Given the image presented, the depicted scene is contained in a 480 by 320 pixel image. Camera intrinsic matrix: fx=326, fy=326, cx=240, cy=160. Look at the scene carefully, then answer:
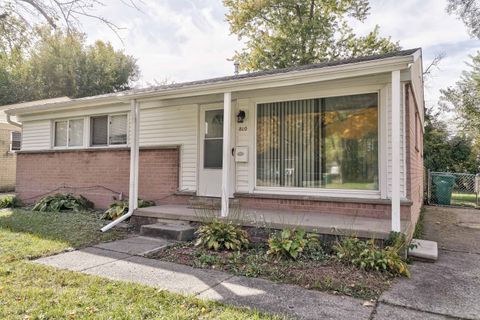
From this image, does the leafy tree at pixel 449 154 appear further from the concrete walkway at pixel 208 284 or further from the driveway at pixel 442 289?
the concrete walkway at pixel 208 284

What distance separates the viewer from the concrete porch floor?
15.1ft

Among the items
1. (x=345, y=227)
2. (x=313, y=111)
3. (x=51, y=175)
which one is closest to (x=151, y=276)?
(x=345, y=227)

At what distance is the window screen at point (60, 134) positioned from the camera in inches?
374

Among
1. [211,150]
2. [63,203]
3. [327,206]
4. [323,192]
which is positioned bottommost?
[63,203]

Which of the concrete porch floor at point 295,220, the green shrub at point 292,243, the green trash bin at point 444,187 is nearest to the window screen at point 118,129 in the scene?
the concrete porch floor at point 295,220

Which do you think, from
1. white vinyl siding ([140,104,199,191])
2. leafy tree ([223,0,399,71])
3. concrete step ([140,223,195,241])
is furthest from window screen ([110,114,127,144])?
leafy tree ([223,0,399,71])

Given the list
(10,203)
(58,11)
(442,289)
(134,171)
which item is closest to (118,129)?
(134,171)

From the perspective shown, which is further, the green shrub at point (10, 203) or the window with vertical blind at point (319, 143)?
the green shrub at point (10, 203)

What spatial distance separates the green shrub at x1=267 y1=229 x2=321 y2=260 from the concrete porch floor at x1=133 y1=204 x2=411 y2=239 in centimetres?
16

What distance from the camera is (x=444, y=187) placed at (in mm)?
11539

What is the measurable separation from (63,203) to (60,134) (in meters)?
2.38

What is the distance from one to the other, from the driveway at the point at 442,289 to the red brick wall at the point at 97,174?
16.8ft

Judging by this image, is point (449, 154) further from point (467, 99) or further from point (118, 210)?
point (118, 210)

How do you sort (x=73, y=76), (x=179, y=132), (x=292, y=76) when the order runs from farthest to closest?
1. (x=73, y=76)
2. (x=179, y=132)
3. (x=292, y=76)
